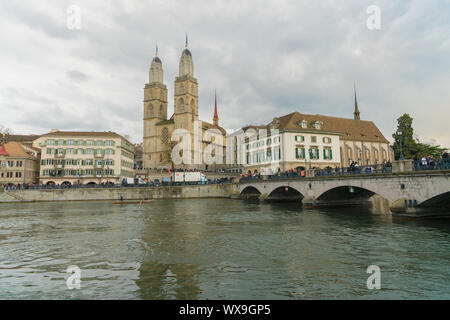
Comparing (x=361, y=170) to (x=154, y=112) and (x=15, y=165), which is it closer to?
(x=15, y=165)

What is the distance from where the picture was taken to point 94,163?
222 ft

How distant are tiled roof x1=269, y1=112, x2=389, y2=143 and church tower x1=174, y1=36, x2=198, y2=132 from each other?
116 feet

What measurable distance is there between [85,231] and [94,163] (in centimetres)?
5481

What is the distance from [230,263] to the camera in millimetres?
10000

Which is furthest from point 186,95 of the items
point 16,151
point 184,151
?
point 16,151

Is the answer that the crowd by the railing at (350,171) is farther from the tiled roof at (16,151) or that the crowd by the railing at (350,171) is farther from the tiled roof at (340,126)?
the tiled roof at (16,151)

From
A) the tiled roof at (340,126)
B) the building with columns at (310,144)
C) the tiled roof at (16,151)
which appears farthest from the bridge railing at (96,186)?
the tiled roof at (340,126)

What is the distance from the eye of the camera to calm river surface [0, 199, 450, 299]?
292 inches

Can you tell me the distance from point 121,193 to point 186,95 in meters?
39.9

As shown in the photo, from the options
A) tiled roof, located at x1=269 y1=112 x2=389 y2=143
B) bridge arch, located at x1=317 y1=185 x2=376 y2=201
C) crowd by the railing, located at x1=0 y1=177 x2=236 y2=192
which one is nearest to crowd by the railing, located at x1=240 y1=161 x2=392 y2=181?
bridge arch, located at x1=317 y1=185 x2=376 y2=201

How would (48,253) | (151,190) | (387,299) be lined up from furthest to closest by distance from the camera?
(151,190)
(48,253)
(387,299)

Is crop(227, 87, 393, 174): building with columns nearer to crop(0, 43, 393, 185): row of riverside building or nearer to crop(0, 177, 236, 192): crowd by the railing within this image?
crop(0, 43, 393, 185): row of riverside building
